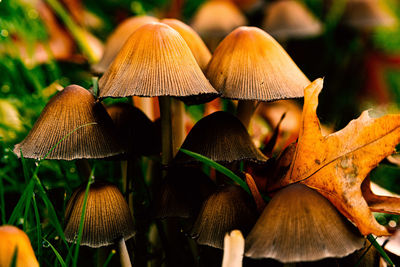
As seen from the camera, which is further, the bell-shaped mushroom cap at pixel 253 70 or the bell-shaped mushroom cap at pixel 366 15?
the bell-shaped mushroom cap at pixel 366 15

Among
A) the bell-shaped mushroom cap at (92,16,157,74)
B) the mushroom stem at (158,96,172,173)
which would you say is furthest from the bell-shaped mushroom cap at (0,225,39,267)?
the bell-shaped mushroom cap at (92,16,157,74)

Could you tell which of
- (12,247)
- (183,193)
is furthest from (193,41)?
(12,247)

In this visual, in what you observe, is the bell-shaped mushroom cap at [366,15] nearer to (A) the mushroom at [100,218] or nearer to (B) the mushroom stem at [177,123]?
(B) the mushroom stem at [177,123]

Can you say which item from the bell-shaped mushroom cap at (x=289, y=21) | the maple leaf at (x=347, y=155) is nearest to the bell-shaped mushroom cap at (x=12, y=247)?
the maple leaf at (x=347, y=155)

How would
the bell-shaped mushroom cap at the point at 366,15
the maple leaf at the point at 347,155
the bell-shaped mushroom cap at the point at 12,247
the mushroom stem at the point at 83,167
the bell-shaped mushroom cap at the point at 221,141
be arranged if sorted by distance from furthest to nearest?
the bell-shaped mushroom cap at the point at 366,15 → the mushroom stem at the point at 83,167 → the bell-shaped mushroom cap at the point at 221,141 → the maple leaf at the point at 347,155 → the bell-shaped mushroom cap at the point at 12,247

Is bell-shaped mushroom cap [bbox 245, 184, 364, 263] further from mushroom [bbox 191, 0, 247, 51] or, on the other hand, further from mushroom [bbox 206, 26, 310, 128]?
mushroom [bbox 191, 0, 247, 51]

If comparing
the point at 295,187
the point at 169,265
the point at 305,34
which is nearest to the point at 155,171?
the point at 169,265
